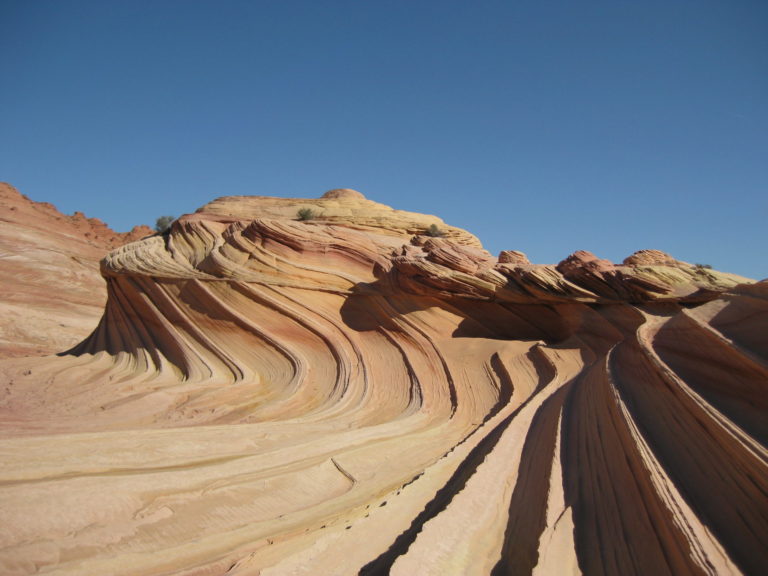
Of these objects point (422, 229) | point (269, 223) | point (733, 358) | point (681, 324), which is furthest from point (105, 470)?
point (422, 229)

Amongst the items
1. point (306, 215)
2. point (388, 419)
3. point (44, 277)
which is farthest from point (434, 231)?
point (44, 277)

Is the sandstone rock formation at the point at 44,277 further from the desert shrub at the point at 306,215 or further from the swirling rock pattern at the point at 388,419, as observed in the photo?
the desert shrub at the point at 306,215

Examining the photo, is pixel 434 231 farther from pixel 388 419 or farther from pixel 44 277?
pixel 44 277

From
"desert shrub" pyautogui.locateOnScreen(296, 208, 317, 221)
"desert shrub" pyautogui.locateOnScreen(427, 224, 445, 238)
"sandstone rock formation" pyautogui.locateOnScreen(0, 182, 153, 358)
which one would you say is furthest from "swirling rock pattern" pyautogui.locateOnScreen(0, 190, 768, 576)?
"sandstone rock formation" pyautogui.locateOnScreen(0, 182, 153, 358)

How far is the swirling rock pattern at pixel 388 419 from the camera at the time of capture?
9.05ft

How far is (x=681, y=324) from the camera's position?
18.3ft

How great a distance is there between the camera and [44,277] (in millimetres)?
25562

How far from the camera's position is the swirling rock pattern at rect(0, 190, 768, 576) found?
2760mm

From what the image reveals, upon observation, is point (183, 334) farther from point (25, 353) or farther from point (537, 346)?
point (25, 353)

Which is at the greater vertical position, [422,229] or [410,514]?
[422,229]

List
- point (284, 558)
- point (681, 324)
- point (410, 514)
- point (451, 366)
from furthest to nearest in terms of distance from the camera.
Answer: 1. point (451, 366)
2. point (681, 324)
3. point (410, 514)
4. point (284, 558)

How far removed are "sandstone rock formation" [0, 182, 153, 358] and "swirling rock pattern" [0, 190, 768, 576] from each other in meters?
10.8

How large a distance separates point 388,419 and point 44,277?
27380 millimetres

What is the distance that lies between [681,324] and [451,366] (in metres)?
3.68
